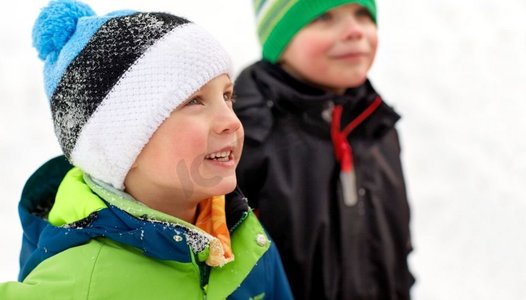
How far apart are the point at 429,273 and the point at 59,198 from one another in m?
2.21

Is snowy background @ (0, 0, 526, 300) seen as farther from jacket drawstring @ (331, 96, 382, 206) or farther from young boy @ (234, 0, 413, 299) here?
jacket drawstring @ (331, 96, 382, 206)

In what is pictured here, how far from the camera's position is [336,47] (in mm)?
2459

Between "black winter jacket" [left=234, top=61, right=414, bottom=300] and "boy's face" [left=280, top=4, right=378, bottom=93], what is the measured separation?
76 millimetres

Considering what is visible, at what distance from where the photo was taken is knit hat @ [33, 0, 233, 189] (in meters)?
1.60

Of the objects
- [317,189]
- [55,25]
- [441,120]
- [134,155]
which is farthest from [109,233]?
[441,120]

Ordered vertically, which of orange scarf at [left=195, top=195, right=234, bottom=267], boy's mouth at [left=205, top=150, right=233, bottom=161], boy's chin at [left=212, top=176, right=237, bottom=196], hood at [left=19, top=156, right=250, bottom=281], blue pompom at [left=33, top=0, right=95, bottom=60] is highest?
blue pompom at [left=33, top=0, right=95, bottom=60]

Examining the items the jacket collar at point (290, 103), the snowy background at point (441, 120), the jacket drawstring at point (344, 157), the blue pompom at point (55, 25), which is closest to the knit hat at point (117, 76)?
the blue pompom at point (55, 25)

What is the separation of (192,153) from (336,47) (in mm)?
1009

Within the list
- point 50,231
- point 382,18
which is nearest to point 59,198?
point 50,231

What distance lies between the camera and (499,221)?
371 cm

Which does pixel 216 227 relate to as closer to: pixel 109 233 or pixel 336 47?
pixel 109 233

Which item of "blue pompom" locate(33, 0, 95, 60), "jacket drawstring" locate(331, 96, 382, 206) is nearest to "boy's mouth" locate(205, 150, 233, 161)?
"blue pompom" locate(33, 0, 95, 60)

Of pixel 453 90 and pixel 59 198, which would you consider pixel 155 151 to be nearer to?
pixel 59 198

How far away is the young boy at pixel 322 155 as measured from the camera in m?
2.42
